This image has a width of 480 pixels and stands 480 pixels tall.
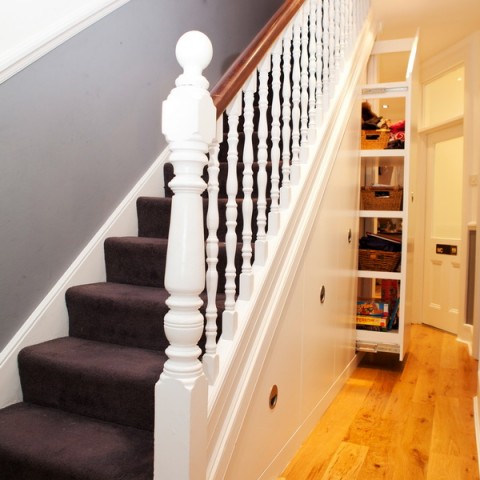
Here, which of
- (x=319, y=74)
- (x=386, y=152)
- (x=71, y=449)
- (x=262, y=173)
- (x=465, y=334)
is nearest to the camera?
(x=71, y=449)

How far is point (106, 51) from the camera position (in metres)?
2.25

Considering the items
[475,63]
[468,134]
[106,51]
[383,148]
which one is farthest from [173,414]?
[475,63]

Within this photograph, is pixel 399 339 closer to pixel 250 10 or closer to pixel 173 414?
pixel 173 414

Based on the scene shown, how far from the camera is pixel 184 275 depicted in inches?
43.7

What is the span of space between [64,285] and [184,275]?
3.60 ft

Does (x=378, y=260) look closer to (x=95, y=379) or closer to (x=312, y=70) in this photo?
(x=312, y=70)

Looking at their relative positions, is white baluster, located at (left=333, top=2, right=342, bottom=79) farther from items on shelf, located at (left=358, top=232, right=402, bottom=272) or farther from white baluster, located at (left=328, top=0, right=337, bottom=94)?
items on shelf, located at (left=358, top=232, right=402, bottom=272)

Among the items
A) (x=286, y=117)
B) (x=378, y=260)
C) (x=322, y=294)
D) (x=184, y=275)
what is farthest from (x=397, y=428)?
(x=184, y=275)

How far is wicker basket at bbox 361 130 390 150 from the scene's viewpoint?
325 cm

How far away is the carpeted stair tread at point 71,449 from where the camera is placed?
1.26 m

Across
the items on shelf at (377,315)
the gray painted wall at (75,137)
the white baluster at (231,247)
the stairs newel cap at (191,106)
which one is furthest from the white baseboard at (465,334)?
the stairs newel cap at (191,106)

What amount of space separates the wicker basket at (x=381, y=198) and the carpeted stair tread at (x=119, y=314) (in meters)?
1.86

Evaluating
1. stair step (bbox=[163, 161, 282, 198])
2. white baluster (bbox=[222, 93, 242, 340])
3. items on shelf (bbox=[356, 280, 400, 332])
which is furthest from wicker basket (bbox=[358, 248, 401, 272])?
white baluster (bbox=[222, 93, 242, 340])

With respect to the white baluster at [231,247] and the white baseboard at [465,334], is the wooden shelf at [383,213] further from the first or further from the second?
the white baluster at [231,247]
